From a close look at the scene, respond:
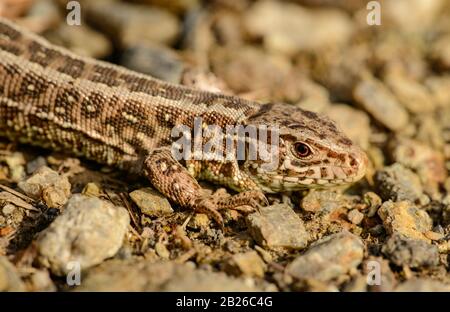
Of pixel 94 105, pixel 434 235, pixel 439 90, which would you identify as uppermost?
pixel 439 90

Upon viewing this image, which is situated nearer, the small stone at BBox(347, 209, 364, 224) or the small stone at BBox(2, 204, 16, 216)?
the small stone at BBox(2, 204, 16, 216)

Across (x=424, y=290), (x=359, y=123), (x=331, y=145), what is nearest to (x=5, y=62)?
(x=331, y=145)

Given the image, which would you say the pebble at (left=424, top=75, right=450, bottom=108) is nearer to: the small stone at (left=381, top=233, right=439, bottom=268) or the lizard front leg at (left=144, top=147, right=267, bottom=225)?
the small stone at (left=381, top=233, right=439, bottom=268)

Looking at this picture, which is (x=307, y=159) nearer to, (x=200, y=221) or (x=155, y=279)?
(x=200, y=221)

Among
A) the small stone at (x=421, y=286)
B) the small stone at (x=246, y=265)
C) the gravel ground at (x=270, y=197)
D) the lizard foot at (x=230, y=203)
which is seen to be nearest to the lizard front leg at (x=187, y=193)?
the lizard foot at (x=230, y=203)

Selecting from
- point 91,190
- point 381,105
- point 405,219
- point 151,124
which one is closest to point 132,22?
point 151,124

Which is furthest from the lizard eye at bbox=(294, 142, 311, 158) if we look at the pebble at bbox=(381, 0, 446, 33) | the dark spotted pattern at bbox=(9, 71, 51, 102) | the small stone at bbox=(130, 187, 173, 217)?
the pebble at bbox=(381, 0, 446, 33)

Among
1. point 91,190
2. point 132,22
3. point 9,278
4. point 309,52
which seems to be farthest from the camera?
point 309,52
